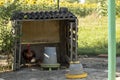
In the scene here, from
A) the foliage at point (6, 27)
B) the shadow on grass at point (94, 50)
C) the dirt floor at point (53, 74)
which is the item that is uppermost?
the foliage at point (6, 27)

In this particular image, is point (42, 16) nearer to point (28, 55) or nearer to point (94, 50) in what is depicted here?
point (28, 55)

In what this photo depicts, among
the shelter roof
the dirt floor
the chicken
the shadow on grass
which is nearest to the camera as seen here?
the dirt floor

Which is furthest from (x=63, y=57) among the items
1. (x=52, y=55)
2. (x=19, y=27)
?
(x=19, y=27)

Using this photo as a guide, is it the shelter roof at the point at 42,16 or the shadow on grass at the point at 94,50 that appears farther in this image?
the shadow on grass at the point at 94,50

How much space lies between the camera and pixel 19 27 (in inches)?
408

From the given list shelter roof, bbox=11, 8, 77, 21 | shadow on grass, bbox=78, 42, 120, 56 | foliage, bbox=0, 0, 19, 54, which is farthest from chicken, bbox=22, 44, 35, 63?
shadow on grass, bbox=78, 42, 120, 56

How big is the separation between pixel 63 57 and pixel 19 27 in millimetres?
2077

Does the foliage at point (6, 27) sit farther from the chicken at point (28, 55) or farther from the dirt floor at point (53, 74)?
the dirt floor at point (53, 74)

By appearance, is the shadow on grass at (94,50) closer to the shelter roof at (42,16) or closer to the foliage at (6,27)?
the shelter roof at (42,16)

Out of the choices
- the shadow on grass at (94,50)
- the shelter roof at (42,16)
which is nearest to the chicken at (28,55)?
the shelter roof at (42,16)

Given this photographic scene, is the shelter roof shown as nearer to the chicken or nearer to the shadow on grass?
the chicken

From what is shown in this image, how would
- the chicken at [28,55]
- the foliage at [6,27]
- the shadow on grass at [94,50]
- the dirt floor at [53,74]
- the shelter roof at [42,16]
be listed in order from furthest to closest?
1. the shadow on grass at [94,50]
2. the chicken at [28,55]
3. the foliage at [6,27]
4. the shelter roof at [42,16]
5. the dirt floor at [53,74]

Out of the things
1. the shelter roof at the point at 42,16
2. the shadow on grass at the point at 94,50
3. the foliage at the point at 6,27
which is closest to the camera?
the shelter roof at the point at 42,16

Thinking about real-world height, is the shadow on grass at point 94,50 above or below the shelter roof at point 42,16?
below
